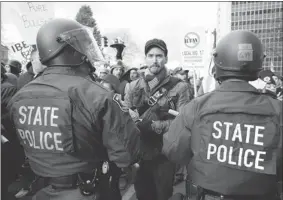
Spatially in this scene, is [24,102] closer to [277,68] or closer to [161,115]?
[161,115]

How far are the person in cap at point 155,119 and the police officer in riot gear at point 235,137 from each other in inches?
41.7

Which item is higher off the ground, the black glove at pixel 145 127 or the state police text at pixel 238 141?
the state police text at pixel 238 141

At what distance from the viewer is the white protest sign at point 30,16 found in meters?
6.60

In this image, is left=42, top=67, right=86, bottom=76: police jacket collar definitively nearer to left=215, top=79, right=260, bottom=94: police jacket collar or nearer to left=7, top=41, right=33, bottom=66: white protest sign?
left=215, top=79, right=260, bottom=94: police jacket collar

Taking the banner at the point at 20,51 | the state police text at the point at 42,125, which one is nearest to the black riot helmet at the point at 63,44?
the state police text at the point at 42,125

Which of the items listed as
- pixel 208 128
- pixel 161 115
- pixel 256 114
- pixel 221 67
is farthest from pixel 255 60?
pixel 161 115

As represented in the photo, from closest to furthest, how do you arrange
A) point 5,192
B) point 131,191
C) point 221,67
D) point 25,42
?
point 221,67
point 5,192
point 131,191
point 25,42

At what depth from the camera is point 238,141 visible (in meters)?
2.04

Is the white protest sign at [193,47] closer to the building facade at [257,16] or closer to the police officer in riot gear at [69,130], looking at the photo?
the police officer in riot gear at [69,130]

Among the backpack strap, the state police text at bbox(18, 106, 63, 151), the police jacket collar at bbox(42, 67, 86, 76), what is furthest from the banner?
the state police text at bbox(18, 106, 63, 151)

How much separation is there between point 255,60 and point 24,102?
70.9 inches

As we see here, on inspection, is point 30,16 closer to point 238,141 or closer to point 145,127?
point 145,127

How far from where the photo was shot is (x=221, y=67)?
237 centimetres

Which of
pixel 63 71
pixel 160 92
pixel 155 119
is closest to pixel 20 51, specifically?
pixel 160 92
